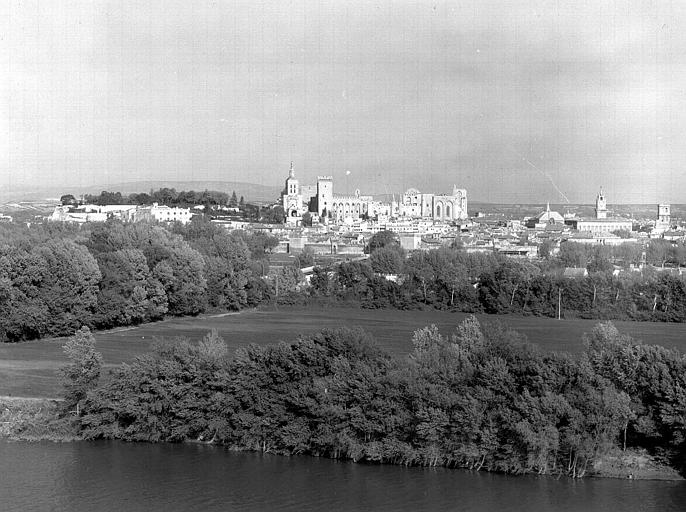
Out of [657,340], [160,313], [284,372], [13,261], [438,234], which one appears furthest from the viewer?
[438,234]

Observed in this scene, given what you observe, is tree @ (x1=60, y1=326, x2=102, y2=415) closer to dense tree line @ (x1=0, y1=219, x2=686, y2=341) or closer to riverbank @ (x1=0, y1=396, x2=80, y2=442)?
riverbank @ (x1=0, y1=396, x2=80, y2=442)

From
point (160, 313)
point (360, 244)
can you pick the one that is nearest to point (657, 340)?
point (160, 313)

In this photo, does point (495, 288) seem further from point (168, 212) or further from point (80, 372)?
point (168, 212)

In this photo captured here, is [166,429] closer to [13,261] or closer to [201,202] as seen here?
[13,261]

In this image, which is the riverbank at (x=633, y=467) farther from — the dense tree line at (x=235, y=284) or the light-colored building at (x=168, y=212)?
the light-colored building at (x=168, y=212)

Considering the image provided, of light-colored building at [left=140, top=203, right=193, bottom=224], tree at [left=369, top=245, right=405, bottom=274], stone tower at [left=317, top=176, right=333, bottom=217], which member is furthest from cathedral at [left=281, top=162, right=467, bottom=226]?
tree at [left=369, top=245, right=405, bottom=274]
